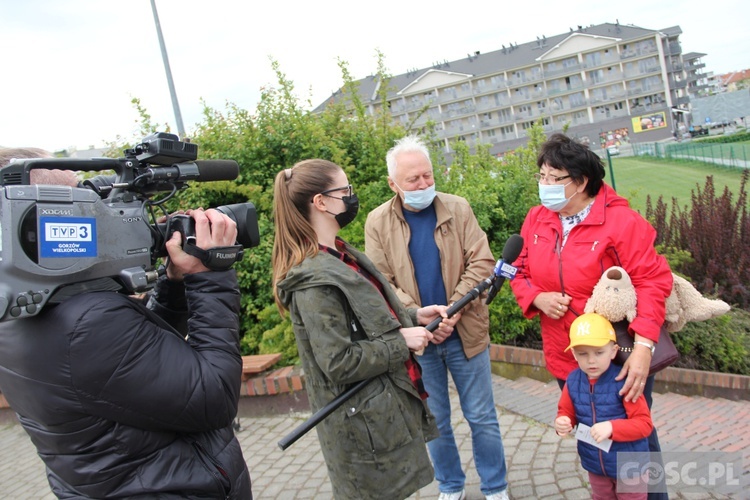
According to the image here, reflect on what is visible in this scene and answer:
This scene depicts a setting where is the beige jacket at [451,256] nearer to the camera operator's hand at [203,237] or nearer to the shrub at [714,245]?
the camera operator's hand at [203,237]

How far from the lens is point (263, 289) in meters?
6.25

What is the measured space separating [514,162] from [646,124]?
8356cm

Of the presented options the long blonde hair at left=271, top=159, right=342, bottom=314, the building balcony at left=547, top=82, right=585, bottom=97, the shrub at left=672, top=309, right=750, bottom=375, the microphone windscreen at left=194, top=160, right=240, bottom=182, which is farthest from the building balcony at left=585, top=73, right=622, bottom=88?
the microphone windscreen at left=194, top=160, right=240, bottom=182

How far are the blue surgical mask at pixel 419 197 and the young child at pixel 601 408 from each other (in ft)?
3.72

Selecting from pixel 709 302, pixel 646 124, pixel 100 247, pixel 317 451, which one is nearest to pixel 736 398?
pixel 709 302

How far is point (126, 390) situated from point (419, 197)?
209cm

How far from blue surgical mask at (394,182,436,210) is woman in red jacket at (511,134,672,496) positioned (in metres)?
0.60

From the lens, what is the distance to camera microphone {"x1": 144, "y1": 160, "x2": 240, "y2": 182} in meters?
1.86

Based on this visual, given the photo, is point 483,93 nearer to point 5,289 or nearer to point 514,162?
point 514,162

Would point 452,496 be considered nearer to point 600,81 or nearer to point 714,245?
point 714,245

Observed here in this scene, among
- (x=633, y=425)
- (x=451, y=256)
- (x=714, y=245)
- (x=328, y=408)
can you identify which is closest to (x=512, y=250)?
(x=451, y=256)

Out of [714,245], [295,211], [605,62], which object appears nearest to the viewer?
[295,211]

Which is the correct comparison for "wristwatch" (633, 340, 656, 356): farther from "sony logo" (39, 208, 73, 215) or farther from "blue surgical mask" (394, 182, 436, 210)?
"sony logo" (39, 208, 73, 215)

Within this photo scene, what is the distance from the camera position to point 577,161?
9.55 ft
